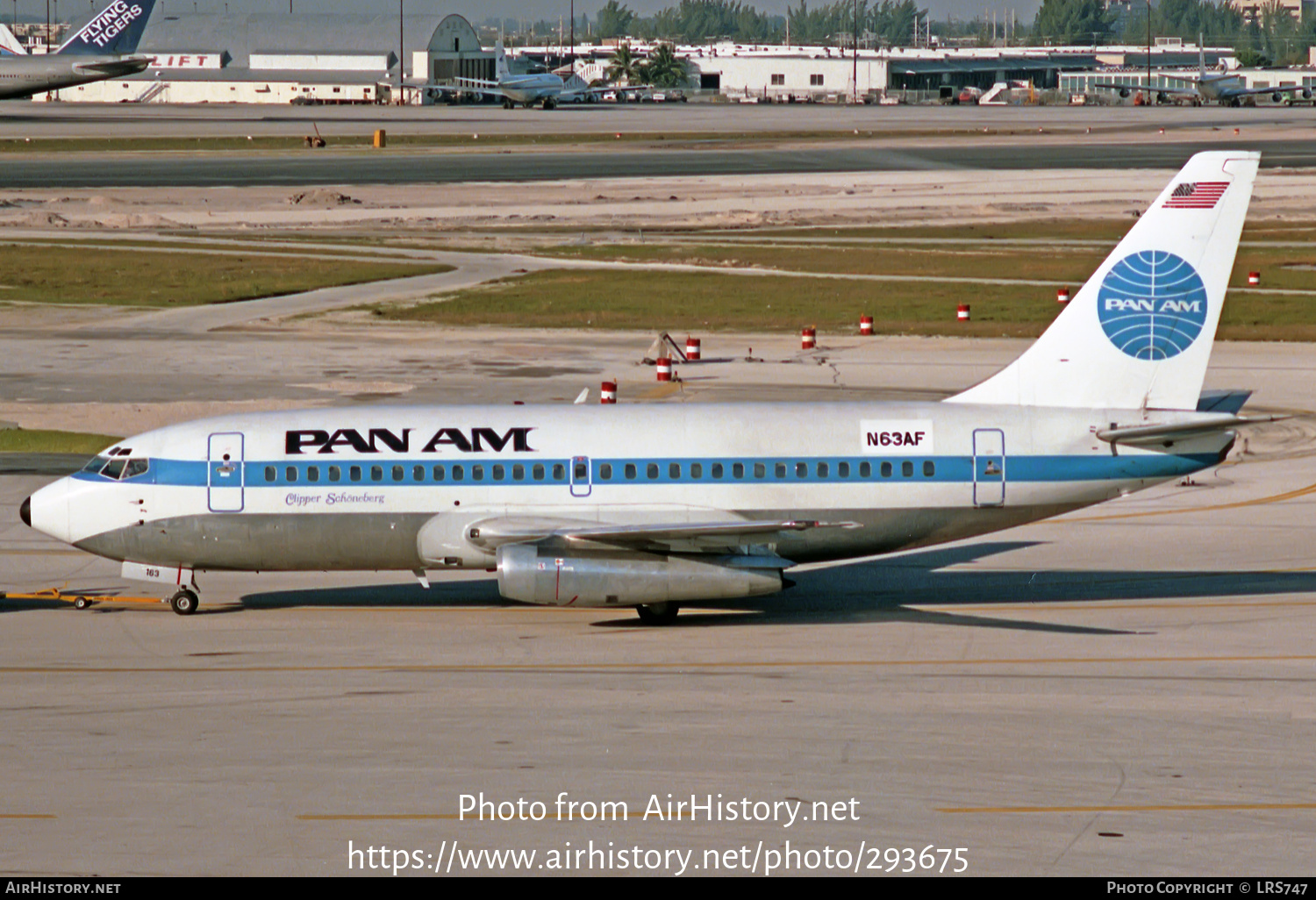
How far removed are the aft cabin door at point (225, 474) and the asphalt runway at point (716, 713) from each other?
229 centimetres

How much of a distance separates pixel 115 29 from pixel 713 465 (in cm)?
13933

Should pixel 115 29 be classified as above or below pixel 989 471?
above

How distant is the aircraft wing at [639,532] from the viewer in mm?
26984

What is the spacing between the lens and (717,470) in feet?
93.6

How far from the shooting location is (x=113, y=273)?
7831cm

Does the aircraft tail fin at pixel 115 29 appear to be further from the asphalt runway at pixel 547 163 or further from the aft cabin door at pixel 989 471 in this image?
the aft cabin door at pixel 989 471

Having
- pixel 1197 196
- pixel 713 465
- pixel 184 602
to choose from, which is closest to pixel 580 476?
pixel 713 465


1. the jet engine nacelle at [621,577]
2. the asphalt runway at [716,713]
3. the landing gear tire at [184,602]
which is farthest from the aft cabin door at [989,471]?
the landing gear tire at [184,602]

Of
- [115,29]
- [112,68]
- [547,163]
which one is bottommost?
[547,163]

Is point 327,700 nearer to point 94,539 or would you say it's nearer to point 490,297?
point 94,539

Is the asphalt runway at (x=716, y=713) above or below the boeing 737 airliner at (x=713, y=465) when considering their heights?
below

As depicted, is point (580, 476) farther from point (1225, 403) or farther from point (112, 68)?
point (112, 68)

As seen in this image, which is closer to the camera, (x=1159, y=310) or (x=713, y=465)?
(x=713, y=465)

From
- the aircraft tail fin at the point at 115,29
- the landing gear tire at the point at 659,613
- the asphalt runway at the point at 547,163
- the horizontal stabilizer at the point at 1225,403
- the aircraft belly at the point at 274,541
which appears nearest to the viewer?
the aircraft belly at the point at 274,541
